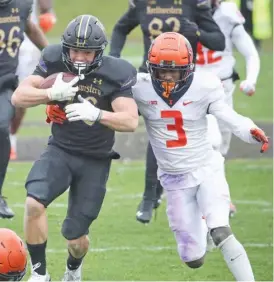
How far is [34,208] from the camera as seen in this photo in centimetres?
668

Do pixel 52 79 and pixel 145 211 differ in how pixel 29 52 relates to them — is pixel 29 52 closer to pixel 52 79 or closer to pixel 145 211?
pixel 145 211

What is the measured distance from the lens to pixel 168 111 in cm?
704

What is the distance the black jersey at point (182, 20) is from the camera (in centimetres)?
879

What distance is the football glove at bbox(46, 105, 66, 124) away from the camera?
686 centimetres

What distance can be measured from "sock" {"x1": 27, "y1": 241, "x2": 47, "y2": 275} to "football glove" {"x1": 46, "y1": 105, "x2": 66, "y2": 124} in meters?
0.77

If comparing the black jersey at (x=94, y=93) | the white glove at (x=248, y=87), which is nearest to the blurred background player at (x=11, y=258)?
the black jersey at (x=94, y=93)

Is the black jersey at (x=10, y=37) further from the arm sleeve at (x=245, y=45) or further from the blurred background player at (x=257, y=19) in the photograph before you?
the blurred background player at (x=257, y=19)

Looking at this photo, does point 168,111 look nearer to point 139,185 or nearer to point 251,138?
point 251,138

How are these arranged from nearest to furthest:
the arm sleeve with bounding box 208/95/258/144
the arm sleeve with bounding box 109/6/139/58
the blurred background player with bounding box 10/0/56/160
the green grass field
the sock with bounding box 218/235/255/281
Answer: the sock with bounding box 218/235/255/281, the arm sleeve with bounding box 208/95/258/144, the green grass field, the arm sleeve with bounding box 109/6/139/58, the blurred background player with bounding box 10/0/56/160

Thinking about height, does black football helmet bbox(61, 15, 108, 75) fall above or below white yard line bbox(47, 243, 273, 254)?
above

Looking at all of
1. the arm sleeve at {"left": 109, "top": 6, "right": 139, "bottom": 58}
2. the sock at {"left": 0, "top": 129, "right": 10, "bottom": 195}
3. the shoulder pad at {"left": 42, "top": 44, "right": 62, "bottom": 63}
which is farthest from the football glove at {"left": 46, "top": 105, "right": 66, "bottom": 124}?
the arm sleeve at {"left": 109, "top": 6, "right": 139, "bottom": 58}

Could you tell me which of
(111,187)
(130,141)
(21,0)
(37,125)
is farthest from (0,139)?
(37,125)

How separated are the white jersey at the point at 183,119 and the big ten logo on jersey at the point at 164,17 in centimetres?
174

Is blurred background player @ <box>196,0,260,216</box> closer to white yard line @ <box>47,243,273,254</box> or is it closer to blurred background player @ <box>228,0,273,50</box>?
white yard line @ <box>47,243,273,254</box>
